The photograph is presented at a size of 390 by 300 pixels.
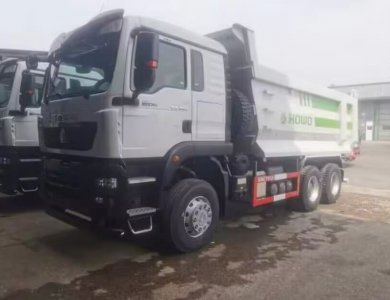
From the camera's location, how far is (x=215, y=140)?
561 centimetres

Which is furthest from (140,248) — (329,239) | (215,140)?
(329,239)

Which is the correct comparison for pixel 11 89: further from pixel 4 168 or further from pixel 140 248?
pixel 140 248

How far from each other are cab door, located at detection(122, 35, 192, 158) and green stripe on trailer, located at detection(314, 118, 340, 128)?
4.33m

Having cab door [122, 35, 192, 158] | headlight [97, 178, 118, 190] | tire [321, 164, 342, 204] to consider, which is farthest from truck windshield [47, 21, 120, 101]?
tire [321, 164, 342, 204]

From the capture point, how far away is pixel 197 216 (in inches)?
204

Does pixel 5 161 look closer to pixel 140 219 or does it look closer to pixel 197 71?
pixel 140 219

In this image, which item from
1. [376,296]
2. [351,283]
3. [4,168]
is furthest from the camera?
[4,168]

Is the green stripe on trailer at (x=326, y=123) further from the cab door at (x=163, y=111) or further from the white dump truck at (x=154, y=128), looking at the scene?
the cab door at (x=163, y=111)

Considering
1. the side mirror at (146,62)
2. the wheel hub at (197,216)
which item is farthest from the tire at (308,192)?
the side mirror at (146,62)

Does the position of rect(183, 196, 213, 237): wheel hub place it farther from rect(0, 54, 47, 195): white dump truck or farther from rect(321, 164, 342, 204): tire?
rect(321, 164, 342, 204): tire

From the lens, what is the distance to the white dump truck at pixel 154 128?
175 inches

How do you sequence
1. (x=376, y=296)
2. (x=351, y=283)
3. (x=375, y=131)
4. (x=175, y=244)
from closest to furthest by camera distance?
1. (x=376, y=296)
2. (x=351, y=283)
3. (x=175, y=244)
4. (x=375, y=131)

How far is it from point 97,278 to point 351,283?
108 inches

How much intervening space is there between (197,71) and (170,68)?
488mm
